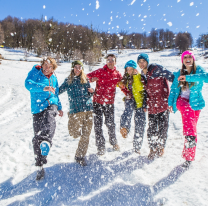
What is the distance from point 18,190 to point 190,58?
337 centimetres

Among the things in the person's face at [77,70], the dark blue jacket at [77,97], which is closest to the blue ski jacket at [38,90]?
the dark blue jacket at [77,97]

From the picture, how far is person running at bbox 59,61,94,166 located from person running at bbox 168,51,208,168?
1.64m

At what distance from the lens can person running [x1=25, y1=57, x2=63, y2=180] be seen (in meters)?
2.46

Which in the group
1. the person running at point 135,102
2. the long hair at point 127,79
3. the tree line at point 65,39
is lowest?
the person running at point 135,102

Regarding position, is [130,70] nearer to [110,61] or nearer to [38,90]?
[110,61]

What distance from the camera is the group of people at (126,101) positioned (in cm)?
256

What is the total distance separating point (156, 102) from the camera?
3.02m

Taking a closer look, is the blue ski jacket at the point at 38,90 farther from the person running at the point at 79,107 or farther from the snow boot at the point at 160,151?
the snow boot at the point at 160,151

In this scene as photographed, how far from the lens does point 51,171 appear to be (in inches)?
108

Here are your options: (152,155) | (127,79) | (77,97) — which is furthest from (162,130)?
(77,97)

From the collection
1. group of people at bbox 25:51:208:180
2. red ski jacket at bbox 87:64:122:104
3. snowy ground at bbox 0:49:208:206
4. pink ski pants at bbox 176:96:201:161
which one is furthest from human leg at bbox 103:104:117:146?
pink ski pants at bbox 176:96:201:161

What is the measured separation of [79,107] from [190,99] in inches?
76.3

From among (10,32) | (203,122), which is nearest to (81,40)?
(10,32)

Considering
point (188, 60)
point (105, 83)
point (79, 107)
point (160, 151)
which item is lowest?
point (160, 151)
